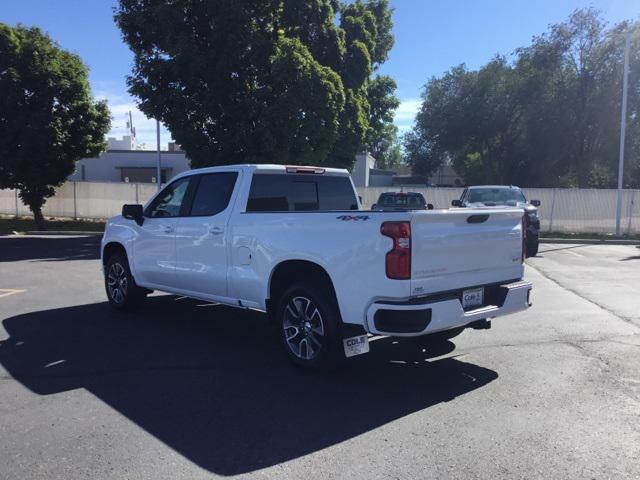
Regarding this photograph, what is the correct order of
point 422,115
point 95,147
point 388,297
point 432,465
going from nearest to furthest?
point 432,465 → point 388,297 → point 95,147 → point 422,115

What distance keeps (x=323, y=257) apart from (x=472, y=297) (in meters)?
1.45

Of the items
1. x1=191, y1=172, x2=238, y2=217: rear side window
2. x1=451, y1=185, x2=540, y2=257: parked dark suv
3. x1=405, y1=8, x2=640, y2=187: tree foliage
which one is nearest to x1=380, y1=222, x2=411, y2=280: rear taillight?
x1=191, y1=172, x2=238, y2=217: rear side window

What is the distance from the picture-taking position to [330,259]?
5.01 meters

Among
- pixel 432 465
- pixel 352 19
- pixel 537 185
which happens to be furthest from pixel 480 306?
pixel 537 185

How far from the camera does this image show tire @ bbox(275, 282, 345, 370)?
512cm

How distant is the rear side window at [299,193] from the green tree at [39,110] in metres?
17.7

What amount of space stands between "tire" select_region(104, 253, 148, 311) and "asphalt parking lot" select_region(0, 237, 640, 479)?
223 millimetres

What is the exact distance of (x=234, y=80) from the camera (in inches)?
738

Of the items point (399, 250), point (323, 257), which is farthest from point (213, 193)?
point (399, 250)

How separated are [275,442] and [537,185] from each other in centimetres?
4008

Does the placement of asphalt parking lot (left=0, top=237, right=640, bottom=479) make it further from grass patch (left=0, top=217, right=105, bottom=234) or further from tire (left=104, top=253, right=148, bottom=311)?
grass patch (left=0, top=217, right=105, bottom=234)

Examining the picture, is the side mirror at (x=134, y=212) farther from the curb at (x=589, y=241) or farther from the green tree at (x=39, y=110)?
the curb at (x=589, y=241)

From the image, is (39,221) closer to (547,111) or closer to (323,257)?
(323,257)

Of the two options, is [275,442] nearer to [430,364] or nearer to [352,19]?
[430,364]
